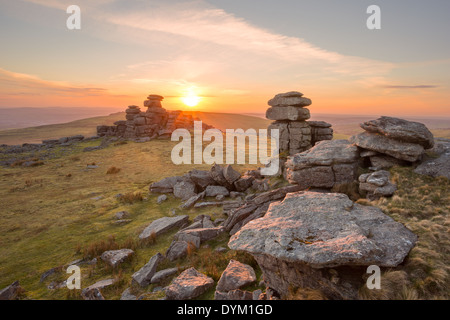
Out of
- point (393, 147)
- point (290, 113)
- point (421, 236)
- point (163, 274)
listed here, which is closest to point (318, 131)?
point (290, 113)

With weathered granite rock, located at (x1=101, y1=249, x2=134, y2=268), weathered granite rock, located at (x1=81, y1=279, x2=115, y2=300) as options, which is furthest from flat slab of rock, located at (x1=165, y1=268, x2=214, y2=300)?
weathered granite rock, located at (x1=101, y1=249, x2=134, y2=268)

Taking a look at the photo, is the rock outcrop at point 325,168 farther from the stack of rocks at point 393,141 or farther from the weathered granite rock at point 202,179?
the weathered granite rock at point 202,179

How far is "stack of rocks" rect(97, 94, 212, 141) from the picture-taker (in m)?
51.1

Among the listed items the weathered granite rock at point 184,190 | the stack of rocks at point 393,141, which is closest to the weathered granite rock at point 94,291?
the weathered granite rock at point 184,190

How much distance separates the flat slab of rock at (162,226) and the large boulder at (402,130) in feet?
41.8

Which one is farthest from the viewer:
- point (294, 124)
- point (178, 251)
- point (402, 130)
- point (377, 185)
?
point (294, 124)

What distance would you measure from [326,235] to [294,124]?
1634 centimetres

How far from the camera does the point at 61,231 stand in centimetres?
1474

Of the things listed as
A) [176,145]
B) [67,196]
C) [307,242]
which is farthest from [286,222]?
[176,145]

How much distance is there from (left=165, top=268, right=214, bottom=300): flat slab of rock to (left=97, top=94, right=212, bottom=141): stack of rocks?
44078mm

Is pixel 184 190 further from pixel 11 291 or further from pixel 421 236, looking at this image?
pixel 421 236

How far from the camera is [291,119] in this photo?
21.7 meters
